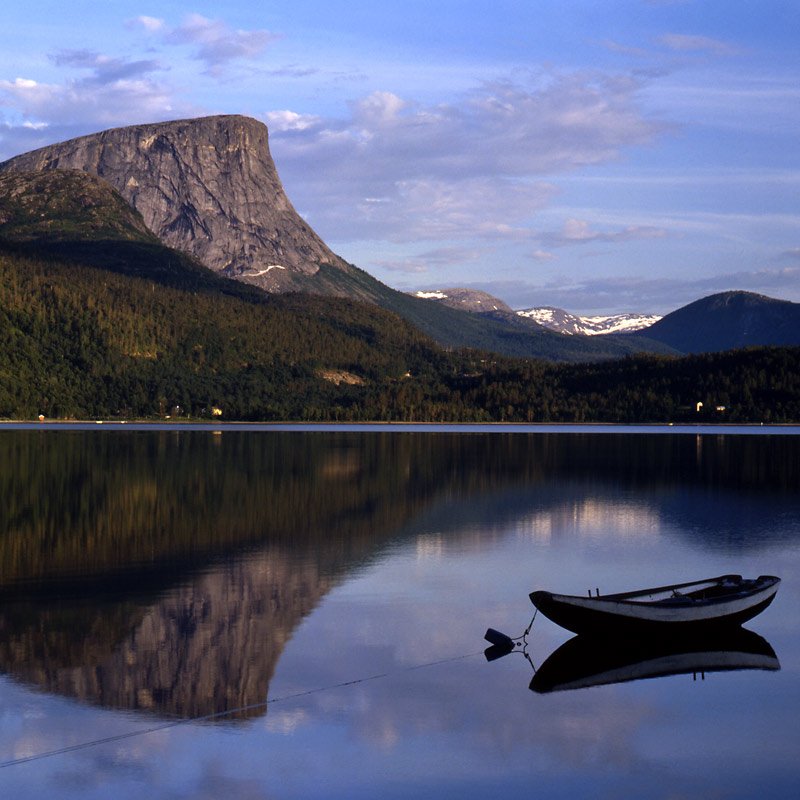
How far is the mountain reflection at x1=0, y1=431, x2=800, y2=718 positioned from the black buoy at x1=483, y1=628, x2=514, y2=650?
285 inches

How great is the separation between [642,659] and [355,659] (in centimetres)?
982

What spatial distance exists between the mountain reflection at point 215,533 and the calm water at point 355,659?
0.20 meters

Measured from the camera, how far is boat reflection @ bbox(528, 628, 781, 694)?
3228 cm

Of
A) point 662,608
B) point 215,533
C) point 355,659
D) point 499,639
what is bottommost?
point 355,659

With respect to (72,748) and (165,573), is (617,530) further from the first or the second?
(72,748)

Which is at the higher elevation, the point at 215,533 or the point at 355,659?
the point at 215,533

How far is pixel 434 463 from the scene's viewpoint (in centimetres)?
13200

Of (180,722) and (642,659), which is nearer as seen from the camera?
(180,722)

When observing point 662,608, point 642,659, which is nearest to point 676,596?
point 662,608

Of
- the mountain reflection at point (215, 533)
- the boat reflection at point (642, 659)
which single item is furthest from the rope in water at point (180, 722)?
the boat reflection at point (642, 659)

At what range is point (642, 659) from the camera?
113 feet

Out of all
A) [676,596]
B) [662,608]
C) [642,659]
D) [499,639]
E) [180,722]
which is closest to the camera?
[180,722]

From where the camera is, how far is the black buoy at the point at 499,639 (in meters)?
35.4

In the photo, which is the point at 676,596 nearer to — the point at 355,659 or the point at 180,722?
the point at 355,659
